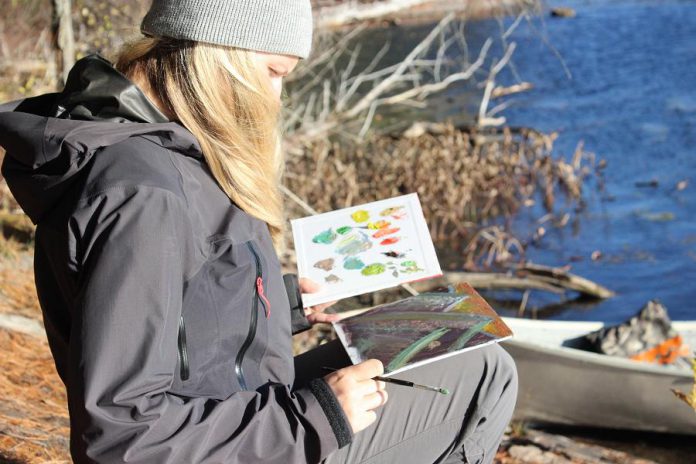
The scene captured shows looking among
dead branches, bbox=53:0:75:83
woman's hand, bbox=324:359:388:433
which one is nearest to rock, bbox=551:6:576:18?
dead branches, bbox=53:0:75:83

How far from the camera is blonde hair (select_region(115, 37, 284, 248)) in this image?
1.76 metres

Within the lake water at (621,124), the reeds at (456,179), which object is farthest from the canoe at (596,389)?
the reeds at (456,179)

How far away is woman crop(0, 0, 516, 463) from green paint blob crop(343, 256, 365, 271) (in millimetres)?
463

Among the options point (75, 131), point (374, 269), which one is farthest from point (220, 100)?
point (374, 269)

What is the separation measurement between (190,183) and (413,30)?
38.4 ft

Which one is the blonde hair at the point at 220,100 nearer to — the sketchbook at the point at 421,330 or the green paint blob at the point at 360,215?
the sketchbook at the point at 421,330

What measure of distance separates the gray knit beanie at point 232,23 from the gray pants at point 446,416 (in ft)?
2.73

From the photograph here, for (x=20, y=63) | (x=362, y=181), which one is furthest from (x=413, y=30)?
(x=20, y=63)

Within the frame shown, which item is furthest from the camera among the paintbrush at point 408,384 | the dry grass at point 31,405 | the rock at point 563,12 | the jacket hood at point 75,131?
the rock at point 563,12

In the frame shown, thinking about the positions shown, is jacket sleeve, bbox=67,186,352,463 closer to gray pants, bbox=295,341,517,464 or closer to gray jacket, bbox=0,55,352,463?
gray jacket, bbox=0,55,352,463

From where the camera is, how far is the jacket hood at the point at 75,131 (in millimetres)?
1586

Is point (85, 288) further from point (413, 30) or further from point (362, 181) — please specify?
point (413, 30)

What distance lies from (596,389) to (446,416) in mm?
2349

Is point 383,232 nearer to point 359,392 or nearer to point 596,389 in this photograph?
point 359,392
